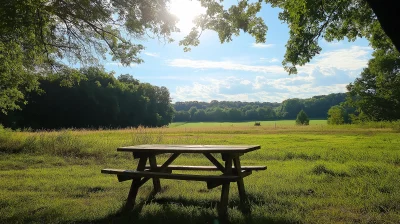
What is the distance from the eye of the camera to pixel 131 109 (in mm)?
71688

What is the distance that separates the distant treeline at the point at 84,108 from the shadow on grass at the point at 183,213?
154ft

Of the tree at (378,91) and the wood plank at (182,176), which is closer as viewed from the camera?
the wood plank at (182,176)

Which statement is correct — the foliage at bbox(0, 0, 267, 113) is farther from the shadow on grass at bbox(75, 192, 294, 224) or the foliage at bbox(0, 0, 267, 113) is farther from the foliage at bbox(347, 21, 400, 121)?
the foliage at bbox(347, 21, 400, 121)

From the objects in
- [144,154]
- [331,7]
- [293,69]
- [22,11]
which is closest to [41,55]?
[22,11]

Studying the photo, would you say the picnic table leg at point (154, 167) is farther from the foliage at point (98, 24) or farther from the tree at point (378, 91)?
the tree at point (378, 91)

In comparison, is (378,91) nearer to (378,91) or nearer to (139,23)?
(378,91)

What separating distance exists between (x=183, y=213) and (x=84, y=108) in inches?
2417

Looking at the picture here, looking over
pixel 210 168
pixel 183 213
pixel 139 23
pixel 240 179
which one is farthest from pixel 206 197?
pixel 139 23

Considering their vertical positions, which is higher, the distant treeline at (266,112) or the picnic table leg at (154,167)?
the distant treeline at (266,112)

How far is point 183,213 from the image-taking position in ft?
16.0

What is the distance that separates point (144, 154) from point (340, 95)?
9717 centimetres

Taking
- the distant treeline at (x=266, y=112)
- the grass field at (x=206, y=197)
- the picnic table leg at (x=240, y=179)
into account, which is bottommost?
the grass field at (x=206, y=197)

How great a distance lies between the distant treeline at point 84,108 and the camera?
57.4 metres

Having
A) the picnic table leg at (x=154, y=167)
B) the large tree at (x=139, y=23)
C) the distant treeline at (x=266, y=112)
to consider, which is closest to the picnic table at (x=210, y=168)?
the picnic table leg at (x=154, y=167)
